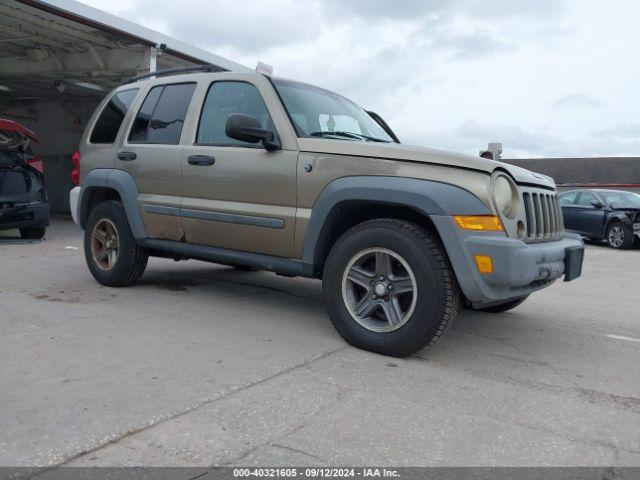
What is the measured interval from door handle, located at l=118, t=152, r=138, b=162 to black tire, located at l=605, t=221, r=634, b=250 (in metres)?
11.8

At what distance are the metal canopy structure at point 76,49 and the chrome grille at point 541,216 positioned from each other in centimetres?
924

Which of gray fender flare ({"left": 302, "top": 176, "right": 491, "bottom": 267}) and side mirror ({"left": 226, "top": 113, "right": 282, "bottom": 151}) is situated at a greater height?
side mirror ({"left": 226, "top": 113, "right": 282, "bottom": 151})

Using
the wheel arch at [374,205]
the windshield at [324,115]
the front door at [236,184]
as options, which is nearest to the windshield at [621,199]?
the windshield at [324,115]

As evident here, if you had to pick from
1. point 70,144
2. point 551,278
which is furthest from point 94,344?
point 70,144

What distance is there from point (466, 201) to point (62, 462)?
8.18 feet

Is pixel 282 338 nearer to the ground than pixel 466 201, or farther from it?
Answer: nearer to the ground

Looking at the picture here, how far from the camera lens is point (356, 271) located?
3816 mm

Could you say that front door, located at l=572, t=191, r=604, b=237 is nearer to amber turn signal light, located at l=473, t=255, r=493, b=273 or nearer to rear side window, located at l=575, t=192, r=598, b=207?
rear side window, located at l=575, t=192, r=598, b=207

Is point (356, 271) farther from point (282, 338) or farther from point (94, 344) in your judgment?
point (94, 344)

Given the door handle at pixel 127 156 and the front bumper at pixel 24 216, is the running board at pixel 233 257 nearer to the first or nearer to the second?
the door handle at pixel 127 156

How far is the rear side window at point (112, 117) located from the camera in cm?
558

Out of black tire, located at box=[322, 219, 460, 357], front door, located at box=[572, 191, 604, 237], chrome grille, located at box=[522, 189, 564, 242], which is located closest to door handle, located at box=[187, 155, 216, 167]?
black tire, located at box=[322, 219, 460, 357]

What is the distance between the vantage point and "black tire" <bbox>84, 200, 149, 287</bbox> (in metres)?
5.36

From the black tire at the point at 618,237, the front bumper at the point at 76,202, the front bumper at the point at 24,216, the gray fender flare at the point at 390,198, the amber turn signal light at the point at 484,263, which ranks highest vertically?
the gray fender flare at the point at 390,198
